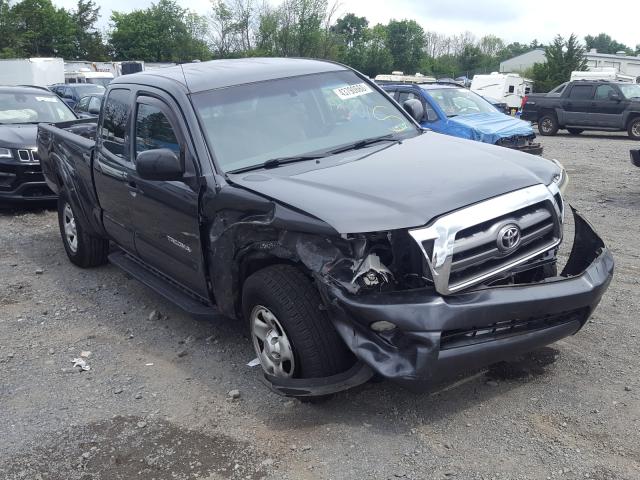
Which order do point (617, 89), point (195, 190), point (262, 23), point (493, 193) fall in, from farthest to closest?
1. point (262, 23)
2. point (617, 89)
3. point (195, 190)
4. point (493, 193)

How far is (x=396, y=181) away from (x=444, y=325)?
2.89 ft

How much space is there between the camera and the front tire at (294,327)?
3.37m

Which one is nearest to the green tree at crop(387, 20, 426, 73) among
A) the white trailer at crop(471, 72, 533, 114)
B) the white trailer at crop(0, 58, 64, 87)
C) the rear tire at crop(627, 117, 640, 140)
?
the white trailer at crop(471, 72, 533, 114)

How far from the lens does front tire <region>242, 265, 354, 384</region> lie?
337cm

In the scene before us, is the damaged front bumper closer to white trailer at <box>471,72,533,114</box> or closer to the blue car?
the blue car

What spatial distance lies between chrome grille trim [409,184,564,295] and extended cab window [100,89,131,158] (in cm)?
289

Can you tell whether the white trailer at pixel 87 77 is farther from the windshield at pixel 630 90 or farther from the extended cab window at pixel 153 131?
the extended cab window at pixel 153 131

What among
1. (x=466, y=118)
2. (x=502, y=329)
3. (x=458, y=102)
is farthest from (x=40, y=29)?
(x=502, y=329)

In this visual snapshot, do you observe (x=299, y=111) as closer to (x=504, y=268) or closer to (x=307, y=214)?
(x=307, y=214)

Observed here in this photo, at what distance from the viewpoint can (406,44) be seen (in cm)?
7738

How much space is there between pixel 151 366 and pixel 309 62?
2594 mm

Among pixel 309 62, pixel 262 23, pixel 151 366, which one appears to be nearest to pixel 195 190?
pixel 151 366

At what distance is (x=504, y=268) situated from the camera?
3332mm

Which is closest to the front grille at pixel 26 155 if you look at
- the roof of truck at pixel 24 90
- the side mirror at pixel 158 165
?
the roof of truck at pixel 24 90
